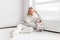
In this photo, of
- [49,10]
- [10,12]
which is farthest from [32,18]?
[10,12]

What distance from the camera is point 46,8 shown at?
183 centimetres

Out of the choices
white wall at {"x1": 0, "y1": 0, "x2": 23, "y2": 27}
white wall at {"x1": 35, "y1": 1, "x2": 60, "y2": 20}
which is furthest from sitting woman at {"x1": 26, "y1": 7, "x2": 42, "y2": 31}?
white wall at {"x1": 0, "y1": 0, "x2": 23, "y2": 27}

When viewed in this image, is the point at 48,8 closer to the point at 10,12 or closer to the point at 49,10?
the point at 49,10

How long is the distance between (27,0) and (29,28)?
69 centimetres

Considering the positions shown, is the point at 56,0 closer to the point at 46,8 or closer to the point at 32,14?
the point at 46,8

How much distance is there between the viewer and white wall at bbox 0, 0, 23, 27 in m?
2.02

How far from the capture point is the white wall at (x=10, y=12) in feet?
6.62

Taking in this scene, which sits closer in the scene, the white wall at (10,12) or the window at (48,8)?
the window at (48,8)

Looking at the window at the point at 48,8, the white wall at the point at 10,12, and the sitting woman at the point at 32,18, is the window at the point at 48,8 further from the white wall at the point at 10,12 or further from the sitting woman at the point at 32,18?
the white wall at the point at 10,12

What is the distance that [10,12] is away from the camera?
6.88 ft

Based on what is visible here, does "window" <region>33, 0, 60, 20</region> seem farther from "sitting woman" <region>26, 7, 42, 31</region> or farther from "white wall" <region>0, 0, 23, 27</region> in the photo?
"white wall" <region>0, 0, 23, 27</region>

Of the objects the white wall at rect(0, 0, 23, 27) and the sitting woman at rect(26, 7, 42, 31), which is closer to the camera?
the sitting woman at rect(26, 7, 42, 31)

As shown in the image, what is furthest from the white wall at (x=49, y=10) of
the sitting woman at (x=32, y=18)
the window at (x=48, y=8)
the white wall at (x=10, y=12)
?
the white wall at (x=10, y=12)

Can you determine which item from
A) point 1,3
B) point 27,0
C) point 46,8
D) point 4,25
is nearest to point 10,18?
point 4,25
